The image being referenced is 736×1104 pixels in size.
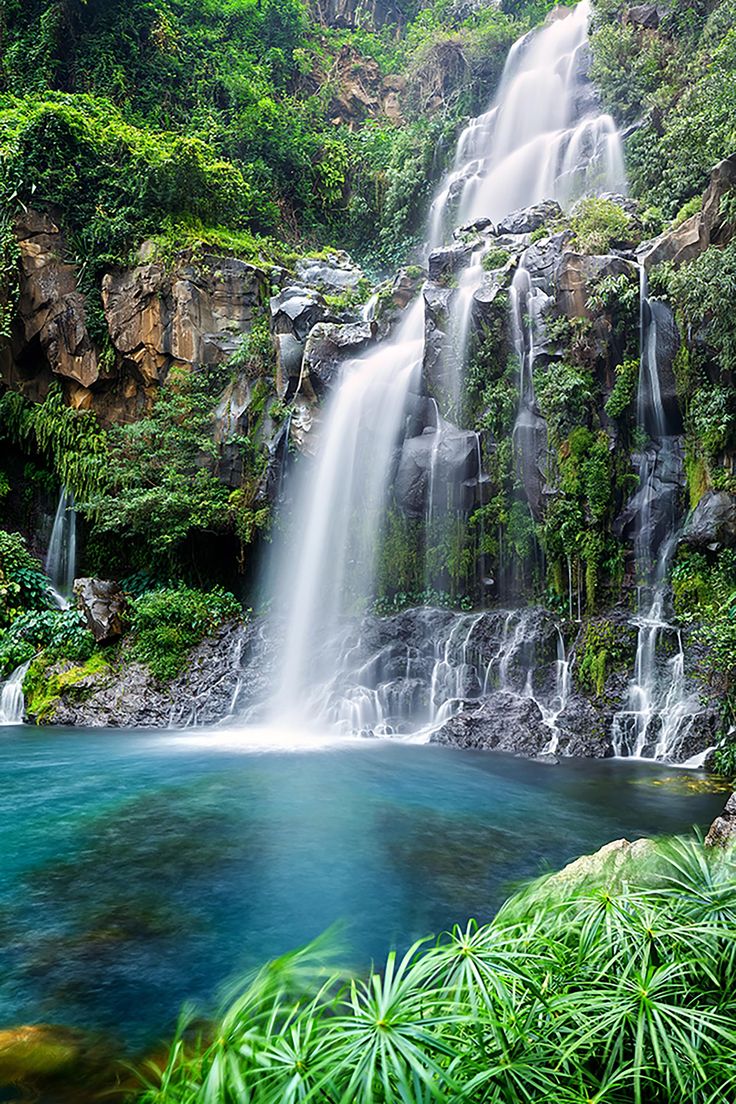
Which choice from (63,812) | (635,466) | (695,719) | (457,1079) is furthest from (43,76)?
(457,1079)

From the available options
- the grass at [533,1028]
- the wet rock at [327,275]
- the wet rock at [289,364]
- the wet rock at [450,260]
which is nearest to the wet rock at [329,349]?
the wet rock at [289,364]

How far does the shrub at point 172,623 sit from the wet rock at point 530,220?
1246cm

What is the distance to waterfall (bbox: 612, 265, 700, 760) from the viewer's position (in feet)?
34.8

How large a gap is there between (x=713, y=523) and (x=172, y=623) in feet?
36.1

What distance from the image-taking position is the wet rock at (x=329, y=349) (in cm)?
1648

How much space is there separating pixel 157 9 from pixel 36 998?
102 ft

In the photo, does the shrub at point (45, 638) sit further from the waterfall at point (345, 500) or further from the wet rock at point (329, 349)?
the wet rock at point (329, 349)

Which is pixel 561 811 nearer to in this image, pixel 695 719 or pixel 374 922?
pixel 374 922

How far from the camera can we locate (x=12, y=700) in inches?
535

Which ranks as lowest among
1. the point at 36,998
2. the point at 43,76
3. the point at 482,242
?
the point at 36,998

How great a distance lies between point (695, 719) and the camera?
1023cm

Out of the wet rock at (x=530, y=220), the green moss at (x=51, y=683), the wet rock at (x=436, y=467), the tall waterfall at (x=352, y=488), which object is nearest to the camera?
the green moss at (x=51, y=683)

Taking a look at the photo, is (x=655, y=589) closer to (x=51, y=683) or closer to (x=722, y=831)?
(x=722, y=831)

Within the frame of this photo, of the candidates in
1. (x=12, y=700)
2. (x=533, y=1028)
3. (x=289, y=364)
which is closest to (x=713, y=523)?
(x=289, y=364)
